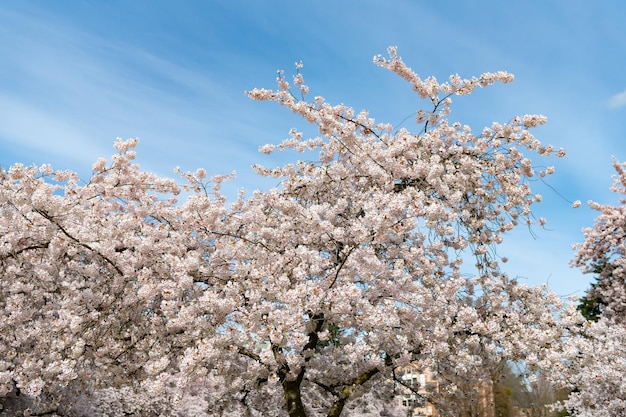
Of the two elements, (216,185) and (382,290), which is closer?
(382,290)

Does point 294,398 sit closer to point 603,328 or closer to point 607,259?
point 603,328

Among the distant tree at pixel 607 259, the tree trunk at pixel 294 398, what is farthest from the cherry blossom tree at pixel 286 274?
the distant tree at pixel 607 259

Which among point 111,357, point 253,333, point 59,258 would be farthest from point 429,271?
point 59,258

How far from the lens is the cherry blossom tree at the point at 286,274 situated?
771 cm

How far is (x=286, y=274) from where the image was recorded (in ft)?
26.3

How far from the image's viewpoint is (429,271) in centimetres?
903

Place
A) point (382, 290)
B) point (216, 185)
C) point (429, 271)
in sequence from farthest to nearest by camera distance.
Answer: point (216, 185), point (429, 271), point (382, 290)

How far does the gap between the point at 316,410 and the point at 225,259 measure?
8650 mm

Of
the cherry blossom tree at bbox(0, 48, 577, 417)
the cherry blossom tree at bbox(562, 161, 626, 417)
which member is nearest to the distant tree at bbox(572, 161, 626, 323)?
the cherry blossom tree at bbox(562, 161, 626, 417)

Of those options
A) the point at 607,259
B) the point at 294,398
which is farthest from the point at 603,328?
the point at 607,259

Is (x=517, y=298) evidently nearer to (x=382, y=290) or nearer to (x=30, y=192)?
(x=382, y=290)

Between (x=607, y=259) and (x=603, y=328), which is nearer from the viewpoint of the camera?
(x=603, y=328)

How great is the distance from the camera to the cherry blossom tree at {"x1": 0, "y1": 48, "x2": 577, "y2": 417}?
7.71 meters

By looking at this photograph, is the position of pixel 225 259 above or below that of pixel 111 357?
above
